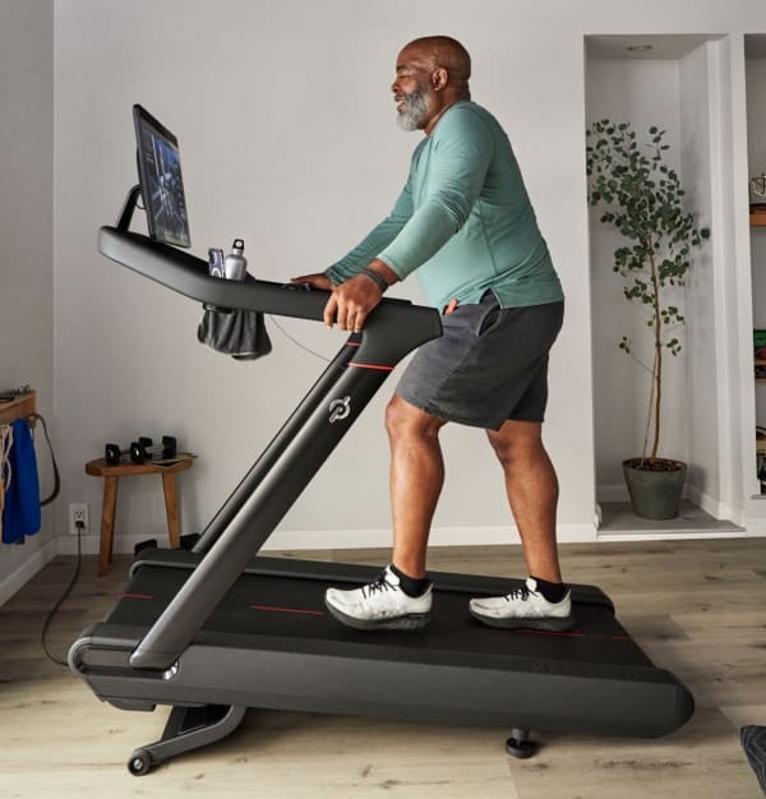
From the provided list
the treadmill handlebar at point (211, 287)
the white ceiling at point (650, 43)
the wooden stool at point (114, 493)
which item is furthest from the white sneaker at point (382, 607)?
the white ceiling at point (650, 43)

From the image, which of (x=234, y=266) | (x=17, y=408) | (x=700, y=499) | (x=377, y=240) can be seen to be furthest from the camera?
(x=700, y=499)

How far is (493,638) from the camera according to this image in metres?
1.83

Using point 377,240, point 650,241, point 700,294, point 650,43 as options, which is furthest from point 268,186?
point 700,294

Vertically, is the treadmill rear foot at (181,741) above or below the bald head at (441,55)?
below

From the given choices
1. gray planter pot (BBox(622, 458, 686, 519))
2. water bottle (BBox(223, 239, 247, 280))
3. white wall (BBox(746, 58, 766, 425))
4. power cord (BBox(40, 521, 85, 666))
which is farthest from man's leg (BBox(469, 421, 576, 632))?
white wall (BBox(746, 58, 766, 425))

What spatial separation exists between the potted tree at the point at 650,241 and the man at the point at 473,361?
1.78 meters

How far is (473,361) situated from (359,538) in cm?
168

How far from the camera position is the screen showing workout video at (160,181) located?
1.61 metres

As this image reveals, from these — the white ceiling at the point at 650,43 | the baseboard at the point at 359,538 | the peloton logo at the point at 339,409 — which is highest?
the white ceiling at the point at 650,43

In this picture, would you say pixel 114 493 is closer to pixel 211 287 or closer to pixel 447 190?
pixel 211 287

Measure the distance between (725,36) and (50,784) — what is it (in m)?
3.66

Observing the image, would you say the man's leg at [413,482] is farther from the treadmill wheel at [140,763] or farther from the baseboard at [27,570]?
the baseboard at [27,570]

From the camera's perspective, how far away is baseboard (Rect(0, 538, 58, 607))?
2.68 meters

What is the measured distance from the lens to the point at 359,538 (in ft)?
10.9
